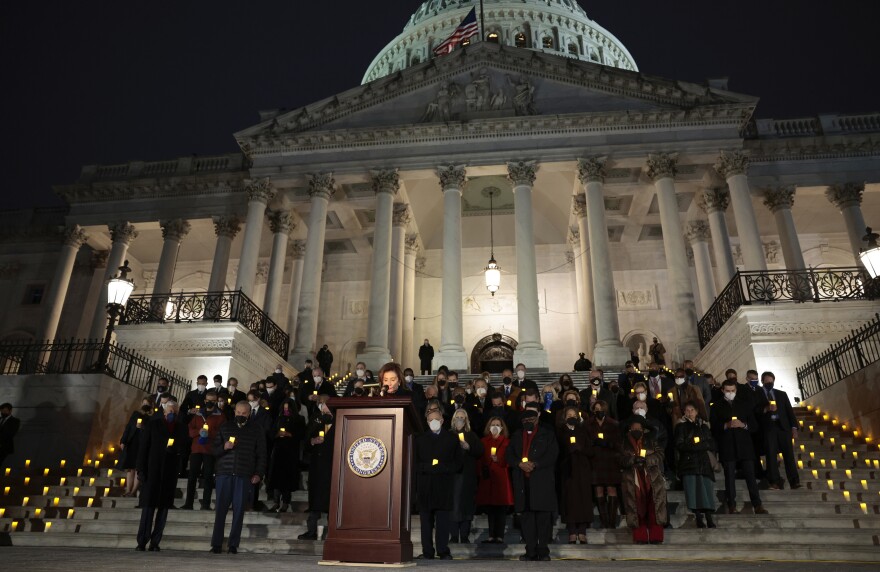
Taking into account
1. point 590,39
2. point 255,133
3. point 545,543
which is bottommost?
point 545,543

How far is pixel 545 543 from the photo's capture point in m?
7.43

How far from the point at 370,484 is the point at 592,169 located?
19200 millimetres

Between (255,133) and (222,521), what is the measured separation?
816 inches

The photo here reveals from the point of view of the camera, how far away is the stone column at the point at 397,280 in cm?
2652

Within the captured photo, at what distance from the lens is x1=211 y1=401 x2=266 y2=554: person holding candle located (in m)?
7.93

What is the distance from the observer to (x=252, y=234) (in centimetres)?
2419

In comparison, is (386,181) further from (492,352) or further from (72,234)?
(72,234)

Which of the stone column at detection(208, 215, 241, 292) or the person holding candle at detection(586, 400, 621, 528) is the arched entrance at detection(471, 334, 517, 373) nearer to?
the stone column at detection(208, 215, 241, 292)

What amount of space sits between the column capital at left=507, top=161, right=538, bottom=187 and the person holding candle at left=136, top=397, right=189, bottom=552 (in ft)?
56.4

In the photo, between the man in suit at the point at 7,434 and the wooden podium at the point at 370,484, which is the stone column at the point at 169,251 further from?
the wooden podium at the point at 370,484

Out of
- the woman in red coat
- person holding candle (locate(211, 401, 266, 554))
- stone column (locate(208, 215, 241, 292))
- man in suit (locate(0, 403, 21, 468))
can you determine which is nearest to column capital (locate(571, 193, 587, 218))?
stone column (locate(208, 215, 241, 292))

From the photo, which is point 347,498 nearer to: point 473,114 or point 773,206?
point 473,114

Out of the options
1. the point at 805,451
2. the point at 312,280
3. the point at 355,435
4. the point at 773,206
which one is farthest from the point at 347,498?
the point at 773,206

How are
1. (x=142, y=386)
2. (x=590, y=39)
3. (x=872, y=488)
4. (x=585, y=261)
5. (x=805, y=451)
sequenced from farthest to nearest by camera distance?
1. (x=590, y=39)
2. (x=585, y=261)
3. (x=142, y=386)
4. (x=805, y=451)
5. (x=872, y=488)
